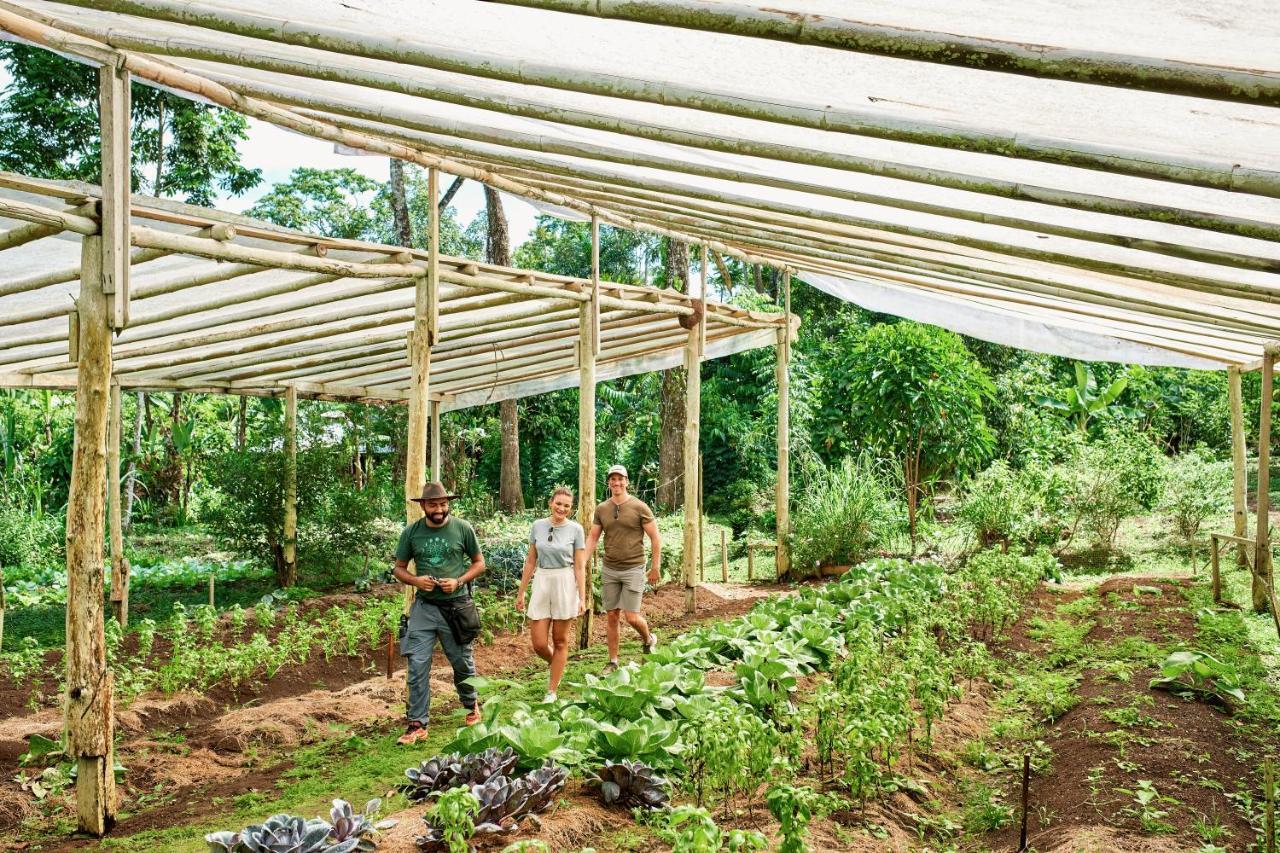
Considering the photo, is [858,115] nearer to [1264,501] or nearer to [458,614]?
[458,614]

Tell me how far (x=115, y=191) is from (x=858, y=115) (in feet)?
12.3

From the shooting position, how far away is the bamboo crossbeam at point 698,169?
3.36 metres

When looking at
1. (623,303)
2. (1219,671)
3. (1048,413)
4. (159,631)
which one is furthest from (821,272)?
(1048,413)

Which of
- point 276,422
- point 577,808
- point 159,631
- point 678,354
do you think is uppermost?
point 678,354

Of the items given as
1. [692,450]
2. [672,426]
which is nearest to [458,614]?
[692,450]

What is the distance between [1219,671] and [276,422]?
1142 centimetres

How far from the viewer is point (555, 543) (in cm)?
680

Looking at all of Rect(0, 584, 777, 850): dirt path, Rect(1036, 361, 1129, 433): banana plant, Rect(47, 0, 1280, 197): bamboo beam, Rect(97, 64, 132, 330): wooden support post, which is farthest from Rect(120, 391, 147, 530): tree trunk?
Rect(1036, 361, 1129, 433): banana plant

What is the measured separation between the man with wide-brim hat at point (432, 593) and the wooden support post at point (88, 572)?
1771 mm

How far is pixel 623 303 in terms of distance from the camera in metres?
9.64

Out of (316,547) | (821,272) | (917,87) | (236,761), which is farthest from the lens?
(316,547)

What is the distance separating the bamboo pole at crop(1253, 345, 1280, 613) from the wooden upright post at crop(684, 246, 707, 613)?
5337 mm

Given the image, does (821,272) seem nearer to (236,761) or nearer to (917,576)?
(917,576)

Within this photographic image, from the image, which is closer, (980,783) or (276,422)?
(980,783)
